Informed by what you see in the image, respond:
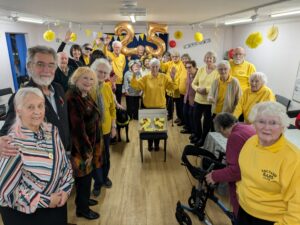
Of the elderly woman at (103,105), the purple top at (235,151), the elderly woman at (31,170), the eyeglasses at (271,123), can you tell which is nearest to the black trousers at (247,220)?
the purple top at (235,151)

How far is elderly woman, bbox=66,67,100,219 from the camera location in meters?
1.95

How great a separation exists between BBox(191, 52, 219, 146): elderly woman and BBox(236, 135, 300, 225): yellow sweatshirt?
231 cm

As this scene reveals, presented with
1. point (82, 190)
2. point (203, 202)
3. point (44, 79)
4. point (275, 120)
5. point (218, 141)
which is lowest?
point (203, 202)

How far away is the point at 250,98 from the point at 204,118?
1134mm

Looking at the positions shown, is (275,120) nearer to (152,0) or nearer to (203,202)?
(203,202)

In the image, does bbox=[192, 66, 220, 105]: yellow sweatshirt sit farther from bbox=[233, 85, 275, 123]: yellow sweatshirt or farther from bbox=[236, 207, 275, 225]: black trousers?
bbox=[236, 207, 275, 225]: black trousers

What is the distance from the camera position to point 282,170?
121 cm

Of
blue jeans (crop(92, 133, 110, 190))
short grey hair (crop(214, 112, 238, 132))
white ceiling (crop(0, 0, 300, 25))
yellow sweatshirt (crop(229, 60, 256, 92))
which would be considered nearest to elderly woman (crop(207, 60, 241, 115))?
yellow sweatshirt (crop(229, 60, 256, 92))

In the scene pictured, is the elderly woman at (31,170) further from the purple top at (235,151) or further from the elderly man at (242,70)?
the elderly man at (242,70)

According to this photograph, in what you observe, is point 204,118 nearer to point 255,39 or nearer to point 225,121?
point 255,39

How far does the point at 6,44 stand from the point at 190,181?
634 centimetres

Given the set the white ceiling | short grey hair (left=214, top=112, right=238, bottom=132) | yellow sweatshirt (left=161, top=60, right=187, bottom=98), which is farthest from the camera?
yellow sweatshirt (left=161, top=60, right=187, bottom=98)

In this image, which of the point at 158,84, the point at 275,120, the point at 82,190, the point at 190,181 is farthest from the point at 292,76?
the point at 82,190

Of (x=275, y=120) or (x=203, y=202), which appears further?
(x=203, y=202)
